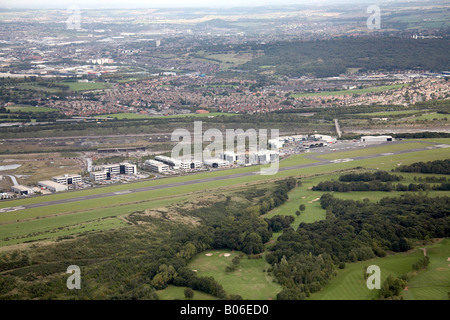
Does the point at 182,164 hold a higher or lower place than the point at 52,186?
higher

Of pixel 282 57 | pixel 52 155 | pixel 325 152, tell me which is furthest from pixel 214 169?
pixel 282 57

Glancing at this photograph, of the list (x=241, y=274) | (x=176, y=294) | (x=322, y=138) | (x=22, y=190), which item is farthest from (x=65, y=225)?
(x=322, y=138)

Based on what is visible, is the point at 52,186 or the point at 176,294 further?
the point at 52,186

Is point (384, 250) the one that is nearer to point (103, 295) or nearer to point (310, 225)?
point (310, 225)

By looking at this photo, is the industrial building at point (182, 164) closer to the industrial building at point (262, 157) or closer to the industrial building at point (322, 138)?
the industrial building at point (262, 157)

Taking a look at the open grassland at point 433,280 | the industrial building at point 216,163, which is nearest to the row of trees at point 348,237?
the open grassland at point 433,280

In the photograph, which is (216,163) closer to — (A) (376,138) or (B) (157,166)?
(B) (157,166)
